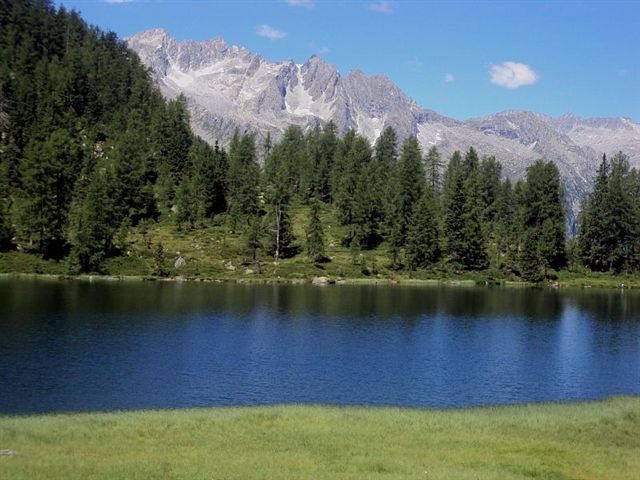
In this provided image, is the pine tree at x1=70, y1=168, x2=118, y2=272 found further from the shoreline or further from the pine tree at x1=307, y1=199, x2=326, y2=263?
the pine tree at x1=307, y1=199, x2=326, y2=263

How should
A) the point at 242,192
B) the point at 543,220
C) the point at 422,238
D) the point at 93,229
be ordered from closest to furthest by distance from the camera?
the point at 93,229
the point at 422,238
the point at 242,192
the point at 543,220

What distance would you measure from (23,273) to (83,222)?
1560 cm

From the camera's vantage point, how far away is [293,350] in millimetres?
66438

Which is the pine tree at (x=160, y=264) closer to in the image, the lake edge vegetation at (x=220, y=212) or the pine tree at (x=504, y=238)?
the lake edge vegetation at (x=220, y=212)

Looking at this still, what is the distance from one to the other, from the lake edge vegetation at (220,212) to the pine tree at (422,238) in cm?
35

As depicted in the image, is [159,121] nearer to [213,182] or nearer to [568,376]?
[213,182]

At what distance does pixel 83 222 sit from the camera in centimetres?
13675

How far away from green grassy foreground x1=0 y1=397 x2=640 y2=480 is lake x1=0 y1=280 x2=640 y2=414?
8.45m

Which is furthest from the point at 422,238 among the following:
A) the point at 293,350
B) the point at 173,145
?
the point at 293,350

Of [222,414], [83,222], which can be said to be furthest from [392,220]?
[222,414]

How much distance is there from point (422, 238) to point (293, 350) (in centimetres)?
10143

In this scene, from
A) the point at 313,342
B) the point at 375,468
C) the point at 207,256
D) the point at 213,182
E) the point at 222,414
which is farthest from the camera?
the point at 213,182

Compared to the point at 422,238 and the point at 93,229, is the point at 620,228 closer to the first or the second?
the point at 422,238

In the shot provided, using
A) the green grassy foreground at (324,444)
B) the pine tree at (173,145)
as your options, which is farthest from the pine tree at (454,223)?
the green grassy foreground at (324,444)
